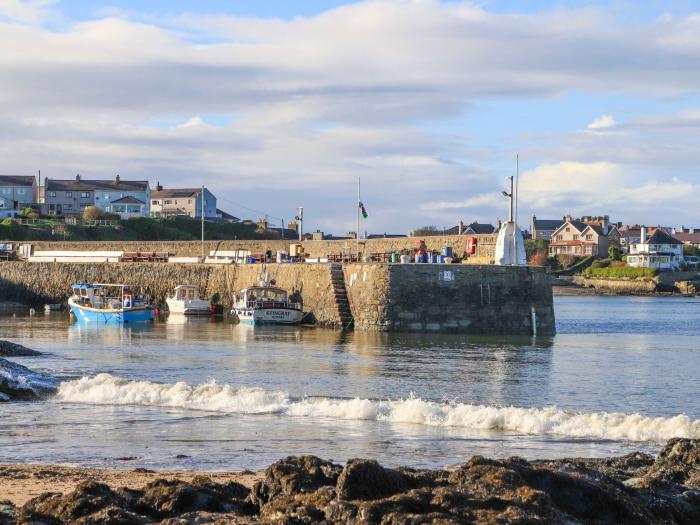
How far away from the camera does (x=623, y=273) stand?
12444 cm

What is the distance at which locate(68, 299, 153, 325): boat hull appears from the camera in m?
53.0

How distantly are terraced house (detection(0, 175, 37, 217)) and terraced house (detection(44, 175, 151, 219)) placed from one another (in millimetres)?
3372

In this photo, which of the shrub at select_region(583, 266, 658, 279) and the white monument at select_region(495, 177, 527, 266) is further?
the shrub at select_region(583, 266, 658, 279)

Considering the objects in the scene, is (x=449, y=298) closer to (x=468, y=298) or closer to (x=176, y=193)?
(x=468, y=298)

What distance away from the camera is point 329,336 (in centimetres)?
4250

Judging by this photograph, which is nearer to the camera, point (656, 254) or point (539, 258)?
point (539, 258)

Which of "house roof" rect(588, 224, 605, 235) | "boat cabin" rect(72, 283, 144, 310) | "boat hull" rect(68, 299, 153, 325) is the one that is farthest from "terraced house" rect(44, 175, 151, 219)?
"boat hull" rect(68, 299, 153, 325)

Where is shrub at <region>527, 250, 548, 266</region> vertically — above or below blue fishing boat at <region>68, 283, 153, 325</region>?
above

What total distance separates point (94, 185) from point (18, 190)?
9.22 meters

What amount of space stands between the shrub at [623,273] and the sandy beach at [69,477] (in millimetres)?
112572

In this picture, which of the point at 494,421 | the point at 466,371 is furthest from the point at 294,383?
the point at 494,421

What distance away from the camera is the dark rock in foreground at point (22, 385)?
2270 cm

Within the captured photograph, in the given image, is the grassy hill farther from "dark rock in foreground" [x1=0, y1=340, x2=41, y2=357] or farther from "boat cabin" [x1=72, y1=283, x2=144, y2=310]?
"dark rock in foreground" [x1=0, y1=340, x2=41, y2=357]

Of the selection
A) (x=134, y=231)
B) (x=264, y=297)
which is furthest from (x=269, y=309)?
(x=134, y=231)
